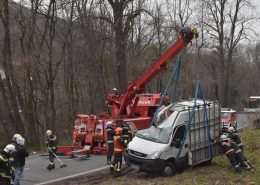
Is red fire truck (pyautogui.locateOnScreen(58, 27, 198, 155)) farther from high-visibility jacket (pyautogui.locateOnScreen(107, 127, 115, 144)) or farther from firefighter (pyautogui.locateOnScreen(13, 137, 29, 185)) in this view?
Answer: firefighter (pyautogui.locateOnScreen(13, 137, 29, 185))

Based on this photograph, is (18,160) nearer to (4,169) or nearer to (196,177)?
(4,169)

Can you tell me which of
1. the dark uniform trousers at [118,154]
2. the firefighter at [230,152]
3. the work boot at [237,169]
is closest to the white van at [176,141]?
the dark uniform trousers at [118,154]

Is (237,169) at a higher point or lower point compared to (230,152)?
lower

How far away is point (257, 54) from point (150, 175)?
7738 cm

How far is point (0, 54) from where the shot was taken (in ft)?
94.5

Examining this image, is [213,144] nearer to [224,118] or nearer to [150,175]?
[150,175]

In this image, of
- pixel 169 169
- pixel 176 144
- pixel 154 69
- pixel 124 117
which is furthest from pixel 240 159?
pixel 124 117

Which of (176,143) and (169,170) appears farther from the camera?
(176,143)

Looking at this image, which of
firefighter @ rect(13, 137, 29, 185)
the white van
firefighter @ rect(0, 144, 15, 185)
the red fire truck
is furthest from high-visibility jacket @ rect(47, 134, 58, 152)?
firefighter @ rect(0, 144, 15, 185)

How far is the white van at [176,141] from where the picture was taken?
44.4 ft

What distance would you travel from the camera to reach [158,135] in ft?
46.6

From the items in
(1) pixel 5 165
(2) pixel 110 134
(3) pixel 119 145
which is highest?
(2) pixel 110 134

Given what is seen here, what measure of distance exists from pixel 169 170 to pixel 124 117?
20.7ft

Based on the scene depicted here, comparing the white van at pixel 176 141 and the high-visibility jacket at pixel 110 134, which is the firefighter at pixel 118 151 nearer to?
the white van at pixel 176 141
